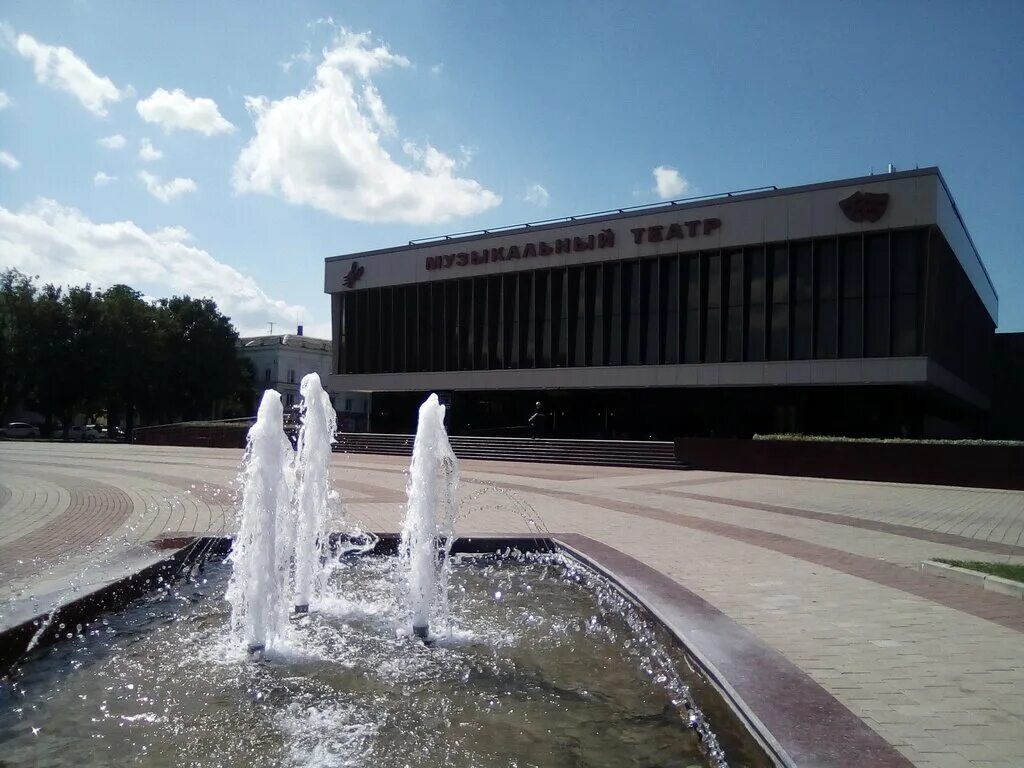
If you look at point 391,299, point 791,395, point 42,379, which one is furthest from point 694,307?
point 42,379

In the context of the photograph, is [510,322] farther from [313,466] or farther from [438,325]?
[313,466]

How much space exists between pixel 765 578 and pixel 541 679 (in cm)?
344

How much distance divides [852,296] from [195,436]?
2979cm

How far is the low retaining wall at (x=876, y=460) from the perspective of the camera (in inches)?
787

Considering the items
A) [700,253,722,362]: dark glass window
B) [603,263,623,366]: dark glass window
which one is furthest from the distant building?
[700,253,722,362]: dark glass window

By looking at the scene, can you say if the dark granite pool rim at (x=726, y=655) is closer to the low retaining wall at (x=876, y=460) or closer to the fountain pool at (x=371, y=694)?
the fountain pool at (x=371, y=694)

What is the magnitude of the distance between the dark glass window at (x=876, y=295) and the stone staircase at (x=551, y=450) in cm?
871

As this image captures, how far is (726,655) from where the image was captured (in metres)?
5.09

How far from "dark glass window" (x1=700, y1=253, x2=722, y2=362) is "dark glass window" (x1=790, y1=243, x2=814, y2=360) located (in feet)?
9.74

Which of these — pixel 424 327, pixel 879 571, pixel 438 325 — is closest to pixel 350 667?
pixel 879 571

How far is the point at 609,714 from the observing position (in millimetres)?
4680

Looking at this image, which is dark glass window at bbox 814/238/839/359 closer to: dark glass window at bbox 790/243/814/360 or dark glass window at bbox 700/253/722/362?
dark glass window at bbox 790/243/814/360

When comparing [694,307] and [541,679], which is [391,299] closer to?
[694,307]

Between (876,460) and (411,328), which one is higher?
(411,328)
